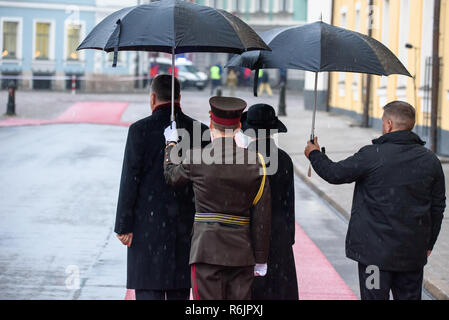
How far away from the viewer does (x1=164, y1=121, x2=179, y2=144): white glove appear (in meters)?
5.07

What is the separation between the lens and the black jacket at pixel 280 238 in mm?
5012

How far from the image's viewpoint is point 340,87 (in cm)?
3053

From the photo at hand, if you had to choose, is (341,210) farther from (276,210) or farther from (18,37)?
(18,37)

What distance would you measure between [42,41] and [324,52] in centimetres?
4335

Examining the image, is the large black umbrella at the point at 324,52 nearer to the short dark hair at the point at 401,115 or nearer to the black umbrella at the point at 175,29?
the black umbrella at the point at 175,29

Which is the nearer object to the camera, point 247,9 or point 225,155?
point 225,155

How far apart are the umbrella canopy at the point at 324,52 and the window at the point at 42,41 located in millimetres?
42460

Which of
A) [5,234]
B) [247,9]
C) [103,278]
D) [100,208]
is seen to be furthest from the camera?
[247,9]


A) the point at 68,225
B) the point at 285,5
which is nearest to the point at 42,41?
the point at 285,5

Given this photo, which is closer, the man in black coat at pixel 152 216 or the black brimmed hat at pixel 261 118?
the black brimmed hat at pixel 261 118

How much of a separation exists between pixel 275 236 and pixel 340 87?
85.2 feet

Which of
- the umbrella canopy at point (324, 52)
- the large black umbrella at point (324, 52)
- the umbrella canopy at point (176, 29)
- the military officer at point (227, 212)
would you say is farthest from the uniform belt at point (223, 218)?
the umbrella canopy at point (324, 52)

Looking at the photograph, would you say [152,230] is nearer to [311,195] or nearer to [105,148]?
[311,195]
